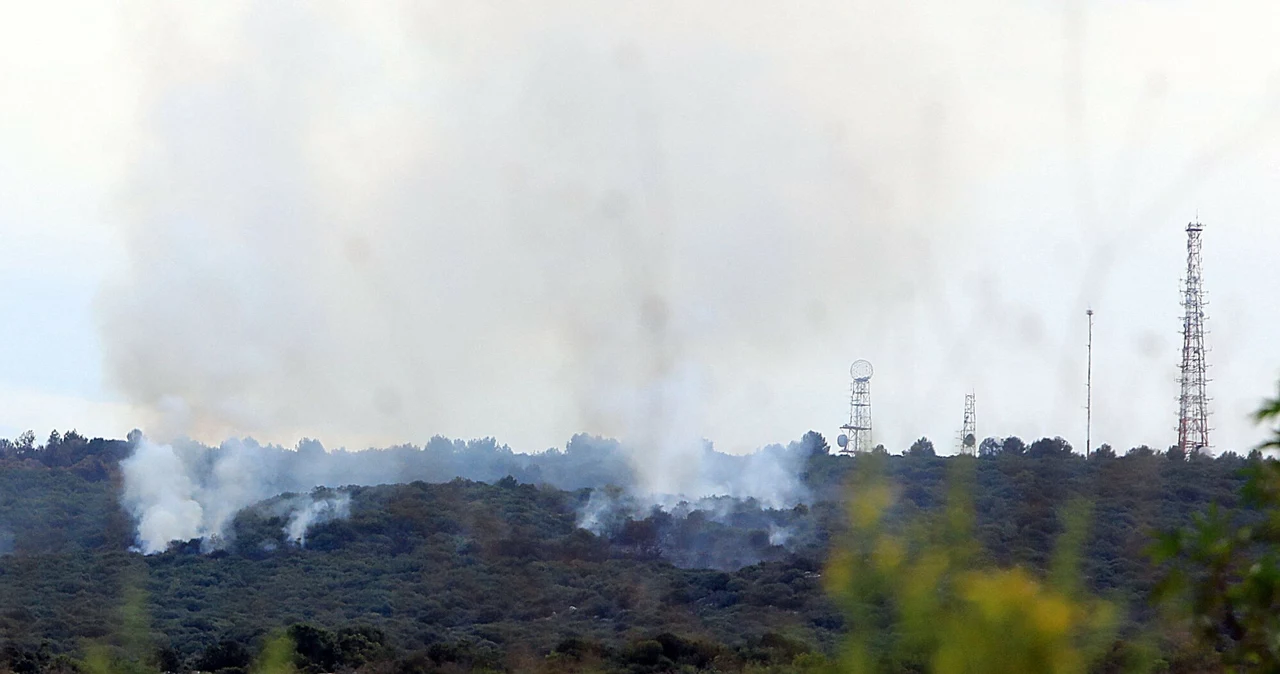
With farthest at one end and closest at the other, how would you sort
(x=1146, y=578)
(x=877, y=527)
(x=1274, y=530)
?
(x=1146, y=578) < (x=877, y=527) < (x=1274, y=530)

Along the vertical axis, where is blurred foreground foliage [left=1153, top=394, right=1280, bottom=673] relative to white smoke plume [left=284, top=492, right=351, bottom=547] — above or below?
below

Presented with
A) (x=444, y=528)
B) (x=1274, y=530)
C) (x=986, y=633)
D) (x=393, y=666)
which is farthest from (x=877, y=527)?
(x=444, y=528)

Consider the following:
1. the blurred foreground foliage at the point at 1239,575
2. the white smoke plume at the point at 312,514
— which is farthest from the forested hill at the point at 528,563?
the blurred foreground foliage at the point at 1239,575

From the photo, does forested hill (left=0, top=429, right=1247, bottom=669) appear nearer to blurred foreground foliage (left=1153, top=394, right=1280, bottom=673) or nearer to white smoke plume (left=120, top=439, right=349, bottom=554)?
white smoke plume (left=120, top=439, right=349, bottom=554)

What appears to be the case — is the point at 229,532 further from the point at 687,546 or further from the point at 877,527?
the point at 877,527

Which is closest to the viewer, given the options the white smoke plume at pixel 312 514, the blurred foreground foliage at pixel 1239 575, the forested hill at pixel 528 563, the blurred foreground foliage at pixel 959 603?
the blurred foreground foliage at pixel 1239 575

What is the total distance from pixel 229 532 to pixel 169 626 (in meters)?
26.5

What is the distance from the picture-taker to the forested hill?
4288 centimetres

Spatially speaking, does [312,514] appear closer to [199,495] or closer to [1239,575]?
[199,495]

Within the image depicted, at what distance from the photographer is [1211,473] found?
205 ft

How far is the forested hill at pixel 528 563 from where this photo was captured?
42.9 metres

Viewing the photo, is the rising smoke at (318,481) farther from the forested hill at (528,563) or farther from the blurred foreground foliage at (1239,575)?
the blurred foreground foliage at (1239,575)

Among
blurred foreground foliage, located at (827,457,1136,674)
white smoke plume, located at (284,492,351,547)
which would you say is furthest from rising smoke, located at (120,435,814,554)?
blurred foreground foliage, located at (827,457,1136,674)

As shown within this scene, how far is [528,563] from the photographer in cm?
6353
